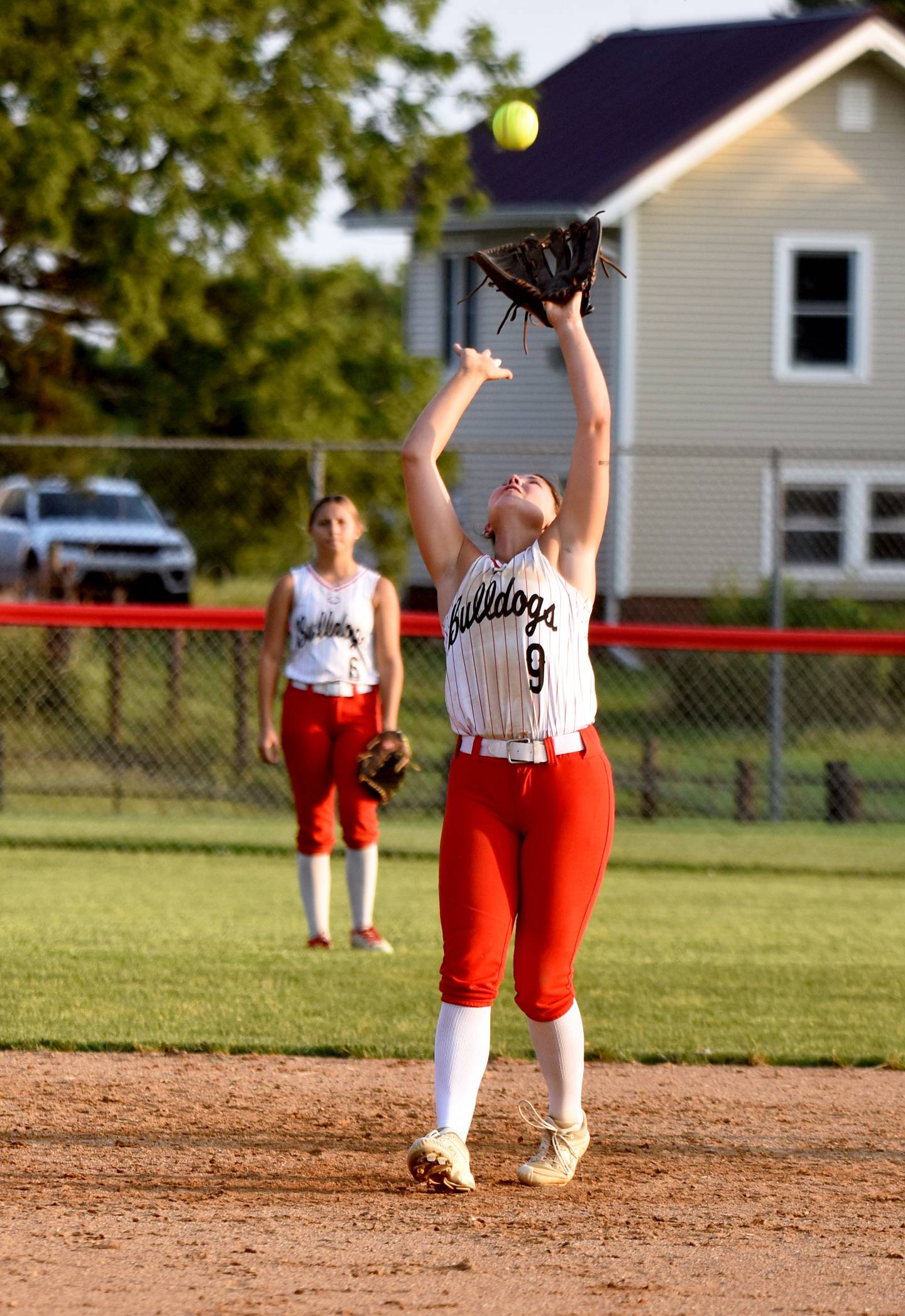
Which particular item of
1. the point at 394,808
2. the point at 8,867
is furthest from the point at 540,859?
the point at 394,808

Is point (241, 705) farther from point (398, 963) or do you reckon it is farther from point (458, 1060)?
point (458, 1060)

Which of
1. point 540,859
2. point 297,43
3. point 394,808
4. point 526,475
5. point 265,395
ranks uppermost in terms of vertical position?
point 297,43

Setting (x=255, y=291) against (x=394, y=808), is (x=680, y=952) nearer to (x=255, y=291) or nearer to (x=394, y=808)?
(x=394, y=808)

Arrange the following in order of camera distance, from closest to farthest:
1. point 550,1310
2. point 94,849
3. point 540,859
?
1. point 550,1310
2. point 540,859
3. point 94,849

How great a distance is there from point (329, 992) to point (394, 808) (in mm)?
6940

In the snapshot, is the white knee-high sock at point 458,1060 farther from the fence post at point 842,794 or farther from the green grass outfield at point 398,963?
the fence post at point 842,794

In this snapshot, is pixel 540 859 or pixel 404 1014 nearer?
pixel 540 859

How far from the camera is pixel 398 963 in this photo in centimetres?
806

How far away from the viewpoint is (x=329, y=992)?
7.43m

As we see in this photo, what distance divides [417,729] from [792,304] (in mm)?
10577

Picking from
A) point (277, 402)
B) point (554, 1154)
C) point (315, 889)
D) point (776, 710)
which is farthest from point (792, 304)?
point (554, 1154)

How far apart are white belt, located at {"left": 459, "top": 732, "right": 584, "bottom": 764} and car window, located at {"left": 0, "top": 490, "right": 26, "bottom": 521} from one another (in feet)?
55.5

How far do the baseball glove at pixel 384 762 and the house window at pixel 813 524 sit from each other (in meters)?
15.1

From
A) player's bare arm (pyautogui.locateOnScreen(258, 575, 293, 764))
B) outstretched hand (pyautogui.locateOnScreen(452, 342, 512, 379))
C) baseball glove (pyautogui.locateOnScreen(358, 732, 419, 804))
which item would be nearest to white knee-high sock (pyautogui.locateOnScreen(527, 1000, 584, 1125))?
outstretched hand (pyautogui.locateOnScreen(452, 342, 512, 379))
